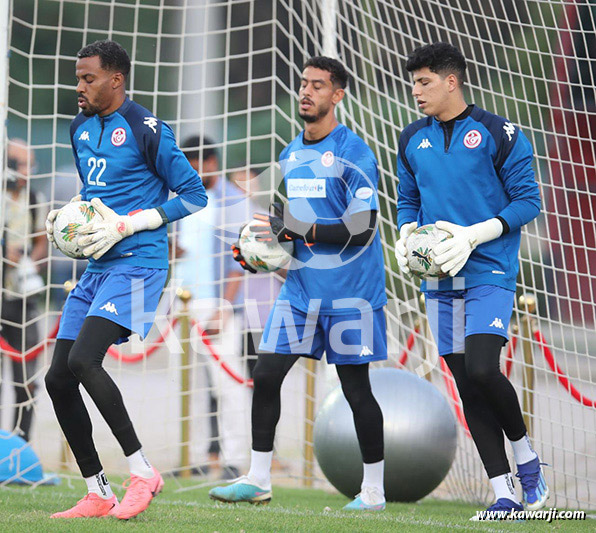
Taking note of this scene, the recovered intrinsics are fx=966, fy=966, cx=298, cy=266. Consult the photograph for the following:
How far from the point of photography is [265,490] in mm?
5445

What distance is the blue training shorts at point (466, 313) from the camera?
4691 millimetres

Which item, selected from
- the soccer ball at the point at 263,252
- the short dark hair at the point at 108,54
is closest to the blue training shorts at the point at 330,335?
the soccer ball at the point at 263,252

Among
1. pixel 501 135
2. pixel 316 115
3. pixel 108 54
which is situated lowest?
pixel 501 135

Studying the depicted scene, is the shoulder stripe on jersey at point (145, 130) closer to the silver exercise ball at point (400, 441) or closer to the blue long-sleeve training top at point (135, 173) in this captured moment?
the blue long-sleeve training top at point (135, 173)

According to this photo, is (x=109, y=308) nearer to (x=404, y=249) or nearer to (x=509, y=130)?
(x=404, y=249)

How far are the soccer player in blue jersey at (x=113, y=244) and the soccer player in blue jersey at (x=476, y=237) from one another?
124 cm

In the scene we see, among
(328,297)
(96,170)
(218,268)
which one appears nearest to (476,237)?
(328,297)

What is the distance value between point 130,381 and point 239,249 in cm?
975

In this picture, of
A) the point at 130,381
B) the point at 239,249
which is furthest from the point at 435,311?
the point at 130,381

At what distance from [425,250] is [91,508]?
6.62 ft

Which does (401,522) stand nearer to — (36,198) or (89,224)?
(89,224)

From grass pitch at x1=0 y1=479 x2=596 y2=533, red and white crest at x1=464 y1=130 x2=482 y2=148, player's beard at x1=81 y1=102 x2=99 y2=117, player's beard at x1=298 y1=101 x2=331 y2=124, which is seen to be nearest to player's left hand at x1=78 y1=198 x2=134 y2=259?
player's beard at x1=81 y1=102 x2=99 y2=117

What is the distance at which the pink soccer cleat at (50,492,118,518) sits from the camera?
4531mm

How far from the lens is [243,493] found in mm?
5355
